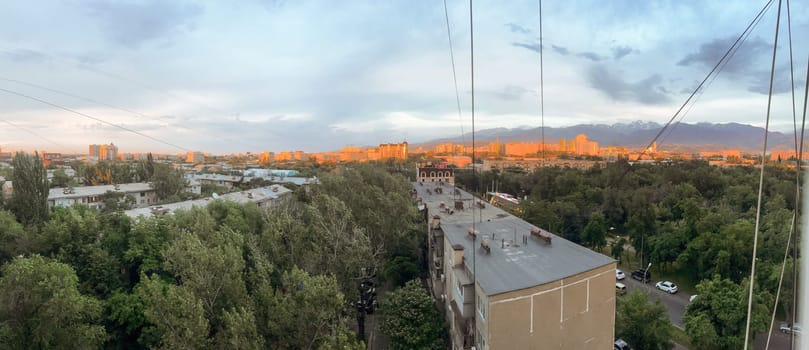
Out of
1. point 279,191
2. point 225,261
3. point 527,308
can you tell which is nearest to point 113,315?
point 225,261

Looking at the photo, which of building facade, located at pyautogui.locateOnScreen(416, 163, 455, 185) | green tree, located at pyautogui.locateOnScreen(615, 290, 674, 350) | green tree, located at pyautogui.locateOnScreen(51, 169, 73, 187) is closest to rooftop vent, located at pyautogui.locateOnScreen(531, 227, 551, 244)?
green tree, located at pyautogui.locateOnScreen(615, 290, 674, 350)

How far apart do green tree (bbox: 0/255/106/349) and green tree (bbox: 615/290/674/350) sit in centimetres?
937

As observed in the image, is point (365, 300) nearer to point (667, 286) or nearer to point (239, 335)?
point (239, 335)

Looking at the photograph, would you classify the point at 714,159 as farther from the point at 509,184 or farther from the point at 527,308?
the point at 527,308

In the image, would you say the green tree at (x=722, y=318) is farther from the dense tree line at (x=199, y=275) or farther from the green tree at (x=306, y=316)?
the green tree at (x=306, y=316)

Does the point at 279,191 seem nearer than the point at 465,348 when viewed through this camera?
No

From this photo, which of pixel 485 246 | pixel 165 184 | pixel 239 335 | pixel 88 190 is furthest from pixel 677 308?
pixel 88 190

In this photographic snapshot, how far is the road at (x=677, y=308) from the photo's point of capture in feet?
24.9

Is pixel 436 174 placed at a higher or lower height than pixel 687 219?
higher

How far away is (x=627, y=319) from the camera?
7273 millimetres

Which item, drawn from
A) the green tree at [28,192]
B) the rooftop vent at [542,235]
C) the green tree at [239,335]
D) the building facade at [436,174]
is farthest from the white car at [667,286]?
the green tree at [28,192]

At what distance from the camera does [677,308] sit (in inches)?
394

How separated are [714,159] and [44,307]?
2694 cm

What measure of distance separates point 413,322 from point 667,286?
875 cm
